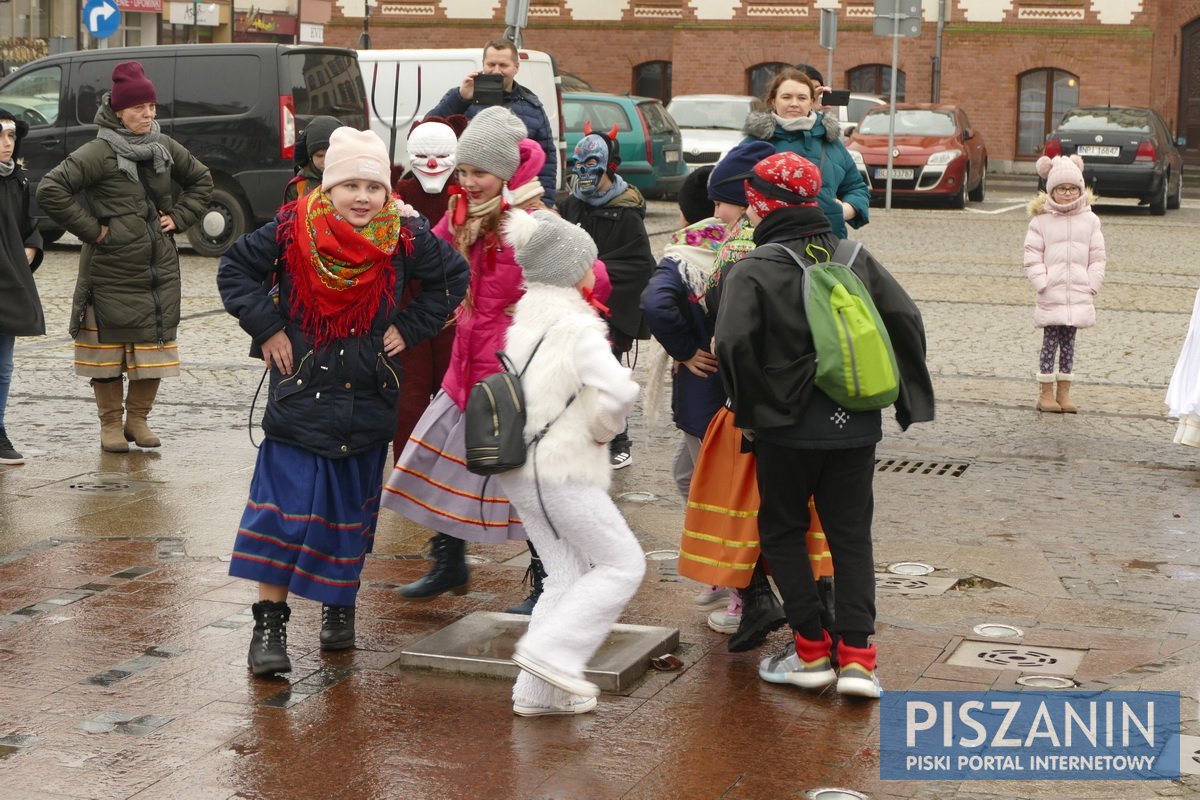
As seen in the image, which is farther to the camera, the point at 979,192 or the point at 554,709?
the point at 979,192

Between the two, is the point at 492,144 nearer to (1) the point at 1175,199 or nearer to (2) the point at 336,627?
(2) the point at 336,627

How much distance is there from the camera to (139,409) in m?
9.00

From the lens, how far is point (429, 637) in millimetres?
5594

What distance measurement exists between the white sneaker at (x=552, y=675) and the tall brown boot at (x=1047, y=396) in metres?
6.14

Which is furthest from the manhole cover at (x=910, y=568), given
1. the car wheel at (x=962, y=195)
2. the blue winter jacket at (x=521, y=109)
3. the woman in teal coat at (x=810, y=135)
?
the car wheel at (x=962, y=195)

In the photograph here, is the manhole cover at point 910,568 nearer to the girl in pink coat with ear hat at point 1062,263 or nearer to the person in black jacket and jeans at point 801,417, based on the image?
the person in black jacket and jeans at point 801,417

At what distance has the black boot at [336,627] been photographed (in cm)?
558

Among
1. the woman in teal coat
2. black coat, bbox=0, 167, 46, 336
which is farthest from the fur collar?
black coat, bbox=0, 167, 46, 336

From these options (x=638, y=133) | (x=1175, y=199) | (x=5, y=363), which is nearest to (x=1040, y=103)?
(x=1175, y=199)

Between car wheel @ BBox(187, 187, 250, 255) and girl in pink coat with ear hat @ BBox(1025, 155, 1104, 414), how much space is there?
30.5 feet

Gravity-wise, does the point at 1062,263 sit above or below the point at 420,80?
below

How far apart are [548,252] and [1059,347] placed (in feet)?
20.3

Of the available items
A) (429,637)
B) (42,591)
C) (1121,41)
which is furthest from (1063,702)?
(1121,41)

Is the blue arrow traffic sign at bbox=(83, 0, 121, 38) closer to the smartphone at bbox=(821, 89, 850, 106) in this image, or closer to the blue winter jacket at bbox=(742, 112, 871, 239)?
the smartphone at bbox=(821, 89, 850, 106)
